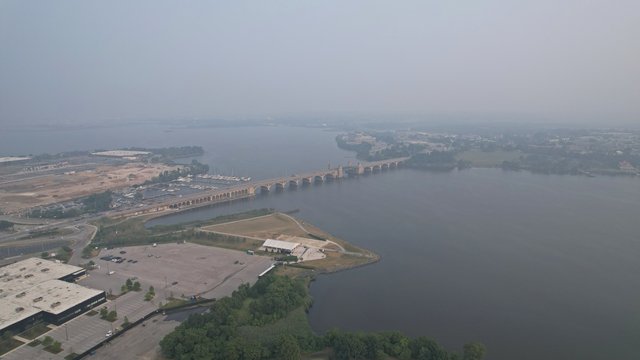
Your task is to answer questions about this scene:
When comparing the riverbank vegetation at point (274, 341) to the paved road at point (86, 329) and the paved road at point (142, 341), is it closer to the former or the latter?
the paved road at point (142, 341)

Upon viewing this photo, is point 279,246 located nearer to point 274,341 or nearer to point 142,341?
point 142,341

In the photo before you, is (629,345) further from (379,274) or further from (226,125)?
(226,125)

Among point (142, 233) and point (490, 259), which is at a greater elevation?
point (142, 233)

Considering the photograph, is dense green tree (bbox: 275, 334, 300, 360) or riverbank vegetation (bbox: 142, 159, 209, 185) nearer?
dense green tree (bbox: 275, 334, 300, 360)

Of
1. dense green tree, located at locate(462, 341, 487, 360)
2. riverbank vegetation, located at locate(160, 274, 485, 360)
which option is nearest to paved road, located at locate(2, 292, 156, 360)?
riverbank vegetation, located at locate(160, 274, 485, 360)

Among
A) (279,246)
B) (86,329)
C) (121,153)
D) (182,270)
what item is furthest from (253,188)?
(121,153)

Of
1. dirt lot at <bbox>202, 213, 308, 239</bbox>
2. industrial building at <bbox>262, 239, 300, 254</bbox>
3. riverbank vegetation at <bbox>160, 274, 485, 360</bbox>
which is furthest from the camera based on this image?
dirt lot at <bbox>202, 213, 308, 239</bbox>

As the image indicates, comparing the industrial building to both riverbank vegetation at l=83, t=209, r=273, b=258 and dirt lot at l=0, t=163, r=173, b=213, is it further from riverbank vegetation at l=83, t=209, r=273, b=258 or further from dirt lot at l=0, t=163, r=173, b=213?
dirt lot at l=0, t=163, r=173, b=213

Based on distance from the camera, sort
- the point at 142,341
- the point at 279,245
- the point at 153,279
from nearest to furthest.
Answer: the point at 142,341, the point at 153,279, the point at 279,245
